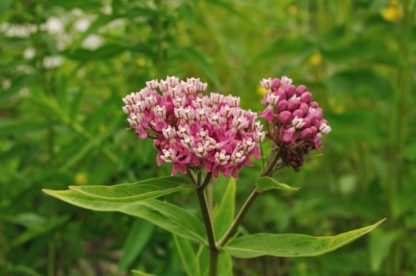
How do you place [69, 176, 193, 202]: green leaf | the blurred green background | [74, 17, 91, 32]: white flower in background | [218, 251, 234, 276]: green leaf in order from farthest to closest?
[74, 17, 91, 32]: white flower in background, the blurred green background, [218, 251, 234, 276]: green leaf, [69, 176, 193, 202]: green leaf

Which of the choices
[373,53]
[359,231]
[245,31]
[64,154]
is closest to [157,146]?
[359,231]

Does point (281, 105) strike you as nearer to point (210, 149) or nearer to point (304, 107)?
point (304, 107)

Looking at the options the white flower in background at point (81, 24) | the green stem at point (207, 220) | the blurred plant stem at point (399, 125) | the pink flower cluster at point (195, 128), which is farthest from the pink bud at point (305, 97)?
the white flower in background at point (81, 24)

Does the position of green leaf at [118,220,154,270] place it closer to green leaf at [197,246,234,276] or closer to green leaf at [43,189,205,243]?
green leaf at [197,246,234,276]

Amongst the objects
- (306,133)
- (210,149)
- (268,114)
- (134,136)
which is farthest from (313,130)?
(134,136)

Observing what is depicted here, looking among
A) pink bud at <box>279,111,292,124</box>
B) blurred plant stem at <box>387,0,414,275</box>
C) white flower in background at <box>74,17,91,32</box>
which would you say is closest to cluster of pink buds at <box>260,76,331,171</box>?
pink bud at <box>279,111,292,124</box>

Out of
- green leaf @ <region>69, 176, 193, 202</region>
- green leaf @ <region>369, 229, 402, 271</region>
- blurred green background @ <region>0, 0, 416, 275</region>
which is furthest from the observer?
green leaf @ <region>369, 229, 402, 271</region>

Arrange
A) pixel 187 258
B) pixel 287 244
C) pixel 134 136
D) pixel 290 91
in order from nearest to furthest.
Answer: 1. pixel 287 244
2. pixel 290 91
3. pixel 187 258
4. pixel 134 136
